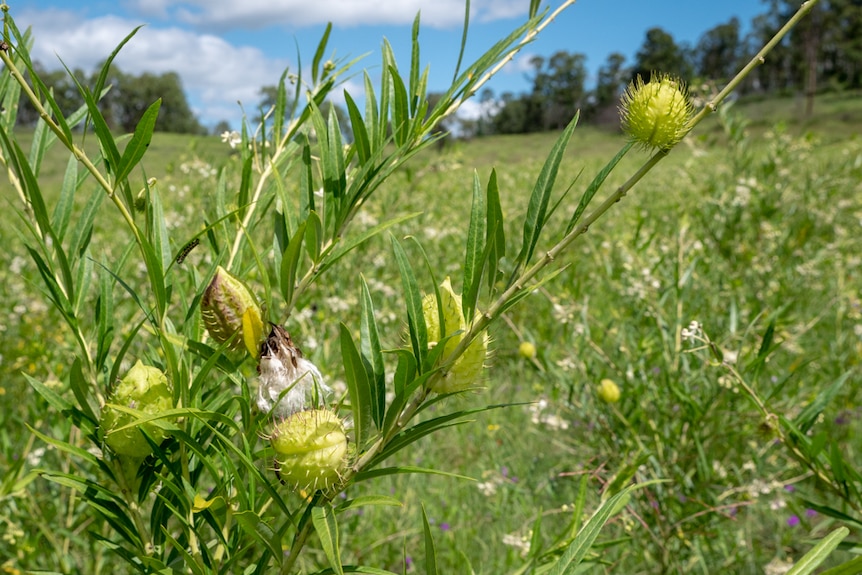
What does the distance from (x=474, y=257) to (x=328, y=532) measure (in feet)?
0.58

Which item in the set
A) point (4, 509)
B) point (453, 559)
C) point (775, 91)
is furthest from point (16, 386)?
point (775, 91)

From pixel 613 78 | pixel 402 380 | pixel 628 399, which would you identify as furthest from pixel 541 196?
pixel 613 78

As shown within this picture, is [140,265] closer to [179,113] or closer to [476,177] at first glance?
[476,177]

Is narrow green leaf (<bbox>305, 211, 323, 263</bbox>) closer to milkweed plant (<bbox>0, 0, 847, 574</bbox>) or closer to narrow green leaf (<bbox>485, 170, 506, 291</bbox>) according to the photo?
milkweed plant (<bbox>0, 0, 847, 574</bbox>)

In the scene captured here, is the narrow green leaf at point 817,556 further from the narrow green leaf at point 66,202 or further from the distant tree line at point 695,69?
the distant tree line at point 695,69

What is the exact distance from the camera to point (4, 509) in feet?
3.82

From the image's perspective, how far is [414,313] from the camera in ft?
1.26

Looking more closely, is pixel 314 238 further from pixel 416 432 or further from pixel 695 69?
pixel 695 69

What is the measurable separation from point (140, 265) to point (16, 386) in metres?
0.57

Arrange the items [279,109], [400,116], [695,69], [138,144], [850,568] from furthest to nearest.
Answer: [695,69] < [279,109] < [400,116] < [138,144] < [850,568]

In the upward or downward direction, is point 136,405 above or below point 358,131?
below

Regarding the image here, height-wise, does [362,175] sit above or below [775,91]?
→ below

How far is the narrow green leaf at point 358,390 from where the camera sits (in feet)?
1.16

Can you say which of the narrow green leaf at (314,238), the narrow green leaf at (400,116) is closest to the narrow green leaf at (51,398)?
the narrow green leaf at (314,238)
